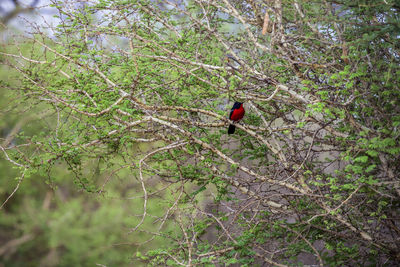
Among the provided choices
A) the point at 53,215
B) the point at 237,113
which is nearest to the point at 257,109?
the point at 237,113

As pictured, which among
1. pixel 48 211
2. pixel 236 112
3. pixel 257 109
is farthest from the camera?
pixel 48 211

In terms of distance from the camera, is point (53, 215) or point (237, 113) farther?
point (53, 215)

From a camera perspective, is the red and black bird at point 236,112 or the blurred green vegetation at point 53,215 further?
the blurred green vegetation at point 53,215

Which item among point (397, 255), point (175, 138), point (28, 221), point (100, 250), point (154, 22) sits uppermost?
point (154, 22)

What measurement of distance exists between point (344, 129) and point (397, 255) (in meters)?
1.45

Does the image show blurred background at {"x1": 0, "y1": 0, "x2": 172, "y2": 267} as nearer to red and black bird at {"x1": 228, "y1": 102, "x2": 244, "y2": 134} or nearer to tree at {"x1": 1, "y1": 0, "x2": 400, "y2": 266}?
tree at {"x1": 1, "y1": 0, "x2": 400, "y2": 266}

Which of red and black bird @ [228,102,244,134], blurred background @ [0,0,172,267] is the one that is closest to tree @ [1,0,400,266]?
red and black bird @ [228,102,244,134]

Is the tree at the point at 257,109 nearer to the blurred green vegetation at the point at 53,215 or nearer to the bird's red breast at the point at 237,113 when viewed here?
the bird's red breast at the point at 237,113

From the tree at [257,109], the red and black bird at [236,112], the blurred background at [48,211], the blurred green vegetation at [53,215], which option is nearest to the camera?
the tree at [257,109]

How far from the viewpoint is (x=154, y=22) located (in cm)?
535

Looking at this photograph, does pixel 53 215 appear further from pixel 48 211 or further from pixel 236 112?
pixel 236 112

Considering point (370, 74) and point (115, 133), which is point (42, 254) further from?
point (370, 74)

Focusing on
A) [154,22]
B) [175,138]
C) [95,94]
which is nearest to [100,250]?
[175,138]

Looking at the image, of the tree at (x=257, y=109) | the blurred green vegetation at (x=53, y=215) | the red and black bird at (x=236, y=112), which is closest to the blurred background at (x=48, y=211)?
the blurred green vegetation at (x=53, y=215)
